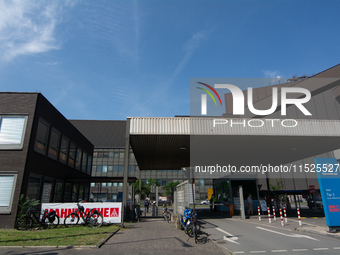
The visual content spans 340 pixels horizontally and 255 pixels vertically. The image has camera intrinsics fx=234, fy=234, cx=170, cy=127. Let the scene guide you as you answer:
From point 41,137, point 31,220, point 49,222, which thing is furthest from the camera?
point 41,137

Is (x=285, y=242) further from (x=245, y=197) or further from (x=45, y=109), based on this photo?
(x=45, y=109)

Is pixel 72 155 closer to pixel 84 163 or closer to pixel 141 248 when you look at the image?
pixel 84 163

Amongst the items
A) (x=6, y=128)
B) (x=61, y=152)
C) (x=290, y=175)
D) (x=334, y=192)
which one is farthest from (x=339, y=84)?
(x=6, y=128)

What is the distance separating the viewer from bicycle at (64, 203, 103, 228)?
11.1m

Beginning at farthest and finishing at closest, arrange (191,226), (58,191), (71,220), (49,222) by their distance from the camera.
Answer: (58,191) → (71,220) → (49,222) → (191,226)

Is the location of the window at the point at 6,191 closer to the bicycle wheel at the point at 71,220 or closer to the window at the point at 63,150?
the bicycle wheel at the point at 71,220

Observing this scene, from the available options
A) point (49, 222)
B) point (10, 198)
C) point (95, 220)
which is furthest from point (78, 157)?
point (95, 220)

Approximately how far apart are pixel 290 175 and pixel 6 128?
58017 mm

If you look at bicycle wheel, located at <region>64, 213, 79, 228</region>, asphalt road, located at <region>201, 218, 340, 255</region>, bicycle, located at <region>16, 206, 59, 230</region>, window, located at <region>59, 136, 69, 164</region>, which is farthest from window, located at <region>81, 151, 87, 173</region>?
asphalt road, located at <region>201, 218, 340, 255</region>

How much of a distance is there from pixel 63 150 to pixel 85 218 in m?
7.67

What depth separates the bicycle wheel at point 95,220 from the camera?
1098cm

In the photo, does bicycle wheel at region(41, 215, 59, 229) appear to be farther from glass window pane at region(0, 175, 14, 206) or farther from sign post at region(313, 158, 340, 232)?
sign post at region(313, 158, 340, 232)

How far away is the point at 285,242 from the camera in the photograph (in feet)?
27.5

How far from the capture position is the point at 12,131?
1238cm
